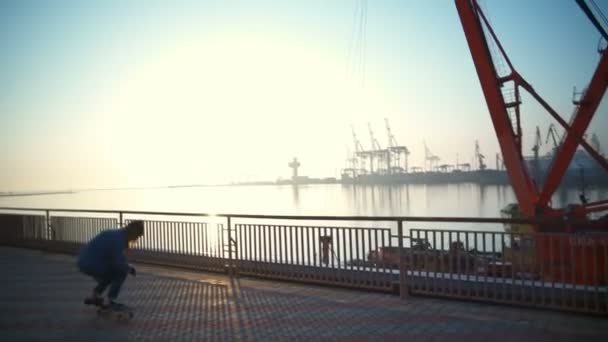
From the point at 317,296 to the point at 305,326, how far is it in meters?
1.40

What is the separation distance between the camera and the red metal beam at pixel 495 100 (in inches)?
620

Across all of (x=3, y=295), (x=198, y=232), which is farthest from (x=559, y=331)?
(x=3, y=295)

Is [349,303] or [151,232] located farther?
[151,232]

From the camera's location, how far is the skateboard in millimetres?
5691

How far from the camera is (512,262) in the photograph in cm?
558

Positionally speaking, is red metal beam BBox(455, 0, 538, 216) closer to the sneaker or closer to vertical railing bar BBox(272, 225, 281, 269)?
vertical railing bar BBox(272, 225, 281, 269)

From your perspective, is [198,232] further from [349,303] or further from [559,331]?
[559,331]

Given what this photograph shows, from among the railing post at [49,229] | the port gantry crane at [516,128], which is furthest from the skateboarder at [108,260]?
the port gantry crane at [516,128]

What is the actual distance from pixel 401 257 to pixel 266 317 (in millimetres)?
1934

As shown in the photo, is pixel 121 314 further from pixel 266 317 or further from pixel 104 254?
pixel 266 317

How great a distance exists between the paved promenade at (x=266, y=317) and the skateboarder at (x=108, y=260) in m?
0.32

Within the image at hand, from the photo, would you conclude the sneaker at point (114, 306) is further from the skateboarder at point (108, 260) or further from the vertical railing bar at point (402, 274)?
the vertical railing bar at point (402, 274)

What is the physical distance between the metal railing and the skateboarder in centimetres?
234

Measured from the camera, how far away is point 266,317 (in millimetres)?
5656
